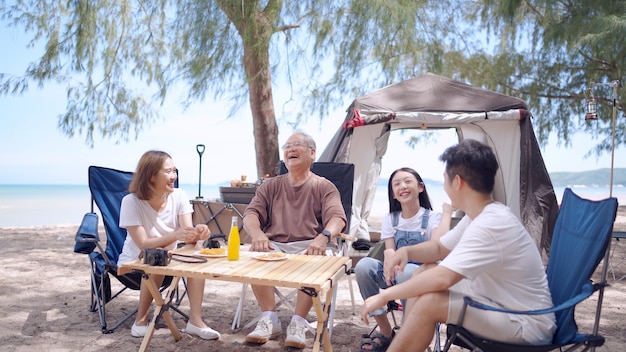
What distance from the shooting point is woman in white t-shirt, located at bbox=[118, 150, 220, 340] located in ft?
8.41

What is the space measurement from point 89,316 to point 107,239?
0.43 metres

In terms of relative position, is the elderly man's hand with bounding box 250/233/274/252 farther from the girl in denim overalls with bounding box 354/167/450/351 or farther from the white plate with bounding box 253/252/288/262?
the girl in denim overalls with bounding box 354/167/450/351

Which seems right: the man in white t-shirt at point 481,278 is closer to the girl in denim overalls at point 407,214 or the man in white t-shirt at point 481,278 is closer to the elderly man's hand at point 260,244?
the girl in denim overalls at point 407,214

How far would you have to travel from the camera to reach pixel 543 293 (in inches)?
65.4

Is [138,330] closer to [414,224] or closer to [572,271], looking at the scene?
[414,224]

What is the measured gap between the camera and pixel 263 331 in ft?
8.18

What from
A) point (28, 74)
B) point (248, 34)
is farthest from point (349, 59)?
point (28, 74)

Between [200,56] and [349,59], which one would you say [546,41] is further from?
[200,56]

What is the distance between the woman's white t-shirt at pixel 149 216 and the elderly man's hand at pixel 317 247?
692 millimetres

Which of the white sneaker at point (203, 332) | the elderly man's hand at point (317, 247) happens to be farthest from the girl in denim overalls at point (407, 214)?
the white sneaker at point (203, 332)

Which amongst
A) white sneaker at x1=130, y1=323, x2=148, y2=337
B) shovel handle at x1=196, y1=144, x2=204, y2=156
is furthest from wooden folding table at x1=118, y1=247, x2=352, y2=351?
shovel handle at x1=196, y1=144, x2=204, y2=156

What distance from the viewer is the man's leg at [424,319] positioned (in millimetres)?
1615

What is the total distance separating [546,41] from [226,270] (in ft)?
22.0

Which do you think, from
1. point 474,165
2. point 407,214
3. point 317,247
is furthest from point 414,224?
point 474,165
